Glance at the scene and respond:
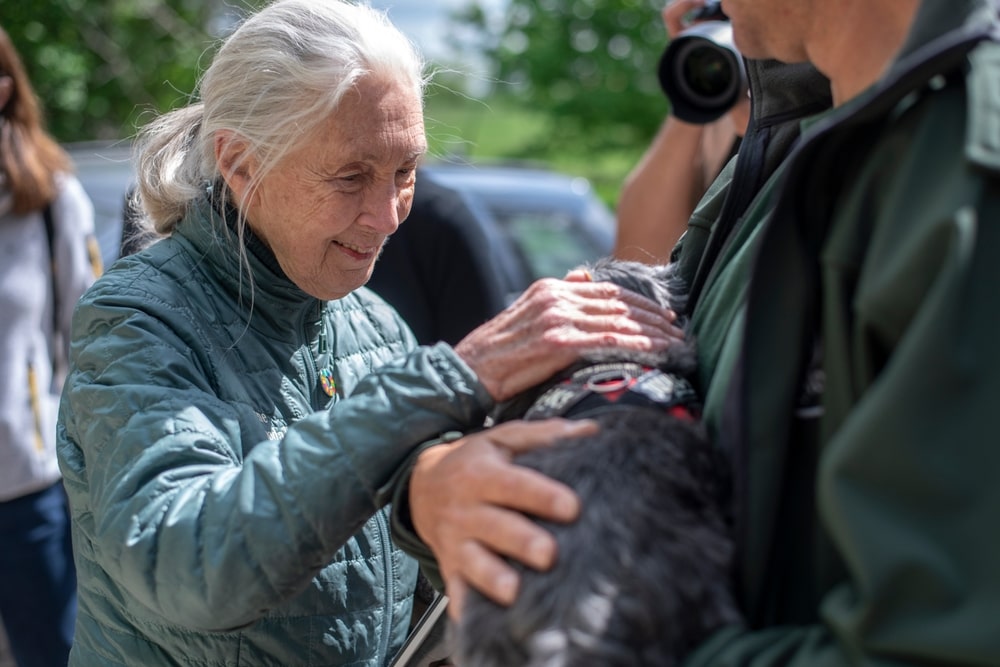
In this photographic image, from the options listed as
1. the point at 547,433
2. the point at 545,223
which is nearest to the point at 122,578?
the point at 547,433

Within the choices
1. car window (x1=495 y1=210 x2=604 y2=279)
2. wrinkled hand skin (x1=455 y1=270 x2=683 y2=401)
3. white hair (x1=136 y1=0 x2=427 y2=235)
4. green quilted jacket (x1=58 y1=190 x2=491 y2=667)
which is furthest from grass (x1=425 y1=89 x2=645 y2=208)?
wrinkled hand skin (x1=455 y1=270 x2=683 y2=401)

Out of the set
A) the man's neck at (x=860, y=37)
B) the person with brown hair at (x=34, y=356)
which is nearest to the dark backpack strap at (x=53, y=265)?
the person with brown hair at (x=34, y=356)

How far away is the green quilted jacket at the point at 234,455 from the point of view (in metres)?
1.33

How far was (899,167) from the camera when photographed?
39.1 inches

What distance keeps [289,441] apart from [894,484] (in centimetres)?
76

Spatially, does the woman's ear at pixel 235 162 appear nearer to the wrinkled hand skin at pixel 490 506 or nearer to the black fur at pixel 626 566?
the wrinkled hand skin at pixel 490 506

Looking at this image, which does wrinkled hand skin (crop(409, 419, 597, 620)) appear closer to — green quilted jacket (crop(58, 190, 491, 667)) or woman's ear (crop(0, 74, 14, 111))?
green quilted jacket (crop(58, 190, 491, 667))

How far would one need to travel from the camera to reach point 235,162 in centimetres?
180

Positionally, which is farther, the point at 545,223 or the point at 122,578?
the point at 545,223

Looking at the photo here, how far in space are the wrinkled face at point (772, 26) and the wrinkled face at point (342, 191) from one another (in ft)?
2.26

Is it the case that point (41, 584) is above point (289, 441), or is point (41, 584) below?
below

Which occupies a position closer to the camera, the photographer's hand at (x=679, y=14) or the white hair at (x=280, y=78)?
the white hair at (x=280, y=78)

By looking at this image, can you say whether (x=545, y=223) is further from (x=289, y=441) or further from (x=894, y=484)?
(x=894, y=484)

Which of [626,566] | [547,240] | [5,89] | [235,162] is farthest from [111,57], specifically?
[626,566]
